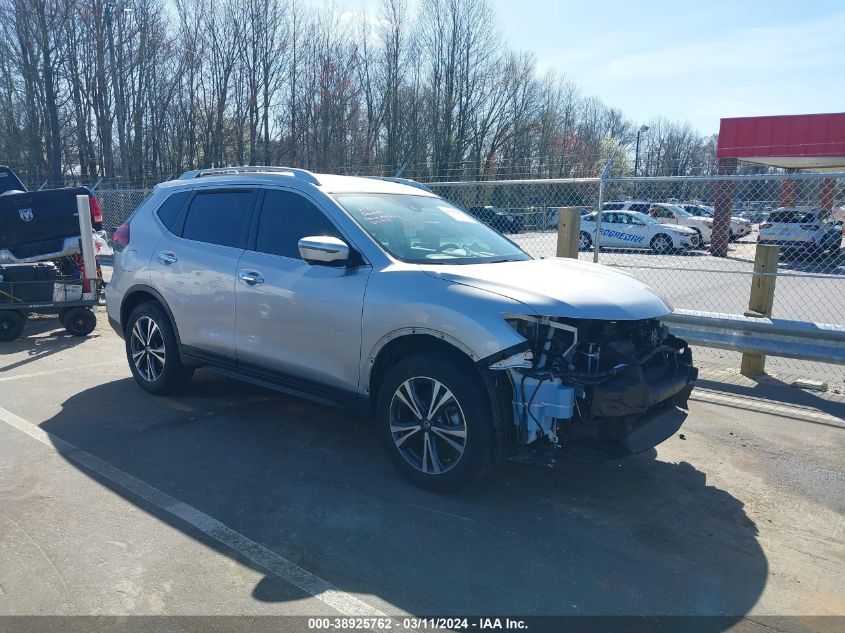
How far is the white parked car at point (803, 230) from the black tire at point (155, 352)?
7431mm

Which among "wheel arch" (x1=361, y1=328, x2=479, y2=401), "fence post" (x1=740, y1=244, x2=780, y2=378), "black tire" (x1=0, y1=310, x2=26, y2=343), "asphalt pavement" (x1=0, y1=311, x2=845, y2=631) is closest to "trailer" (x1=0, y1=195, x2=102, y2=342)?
"black tire" (x1=0, y1=310, x2=26, y2=343)

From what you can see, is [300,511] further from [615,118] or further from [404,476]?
[615,118]

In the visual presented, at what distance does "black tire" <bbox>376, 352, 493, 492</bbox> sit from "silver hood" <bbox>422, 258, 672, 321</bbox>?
0.51 metres

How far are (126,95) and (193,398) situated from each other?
1357 inches

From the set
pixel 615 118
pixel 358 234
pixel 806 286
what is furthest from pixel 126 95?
pixel 615 118

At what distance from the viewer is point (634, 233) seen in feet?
46.0

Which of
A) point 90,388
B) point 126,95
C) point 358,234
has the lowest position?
point 90,388

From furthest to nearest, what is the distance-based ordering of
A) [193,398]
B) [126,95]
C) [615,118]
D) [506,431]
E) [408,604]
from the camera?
[615,118] → [126,95] → [193,398] → [506,431] → [408,604]

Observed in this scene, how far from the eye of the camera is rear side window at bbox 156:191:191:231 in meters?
5.75

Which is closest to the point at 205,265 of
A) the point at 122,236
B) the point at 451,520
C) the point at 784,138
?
the point at 122,236

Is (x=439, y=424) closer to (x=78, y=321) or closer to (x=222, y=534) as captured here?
(x=222, y=534)

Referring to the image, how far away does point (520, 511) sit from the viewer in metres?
3.86

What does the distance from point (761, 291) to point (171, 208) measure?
19.2 ft

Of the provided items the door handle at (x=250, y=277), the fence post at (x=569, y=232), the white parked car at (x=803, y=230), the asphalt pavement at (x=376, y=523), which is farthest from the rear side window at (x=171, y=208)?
the white parked car at (x=803, y=230)
